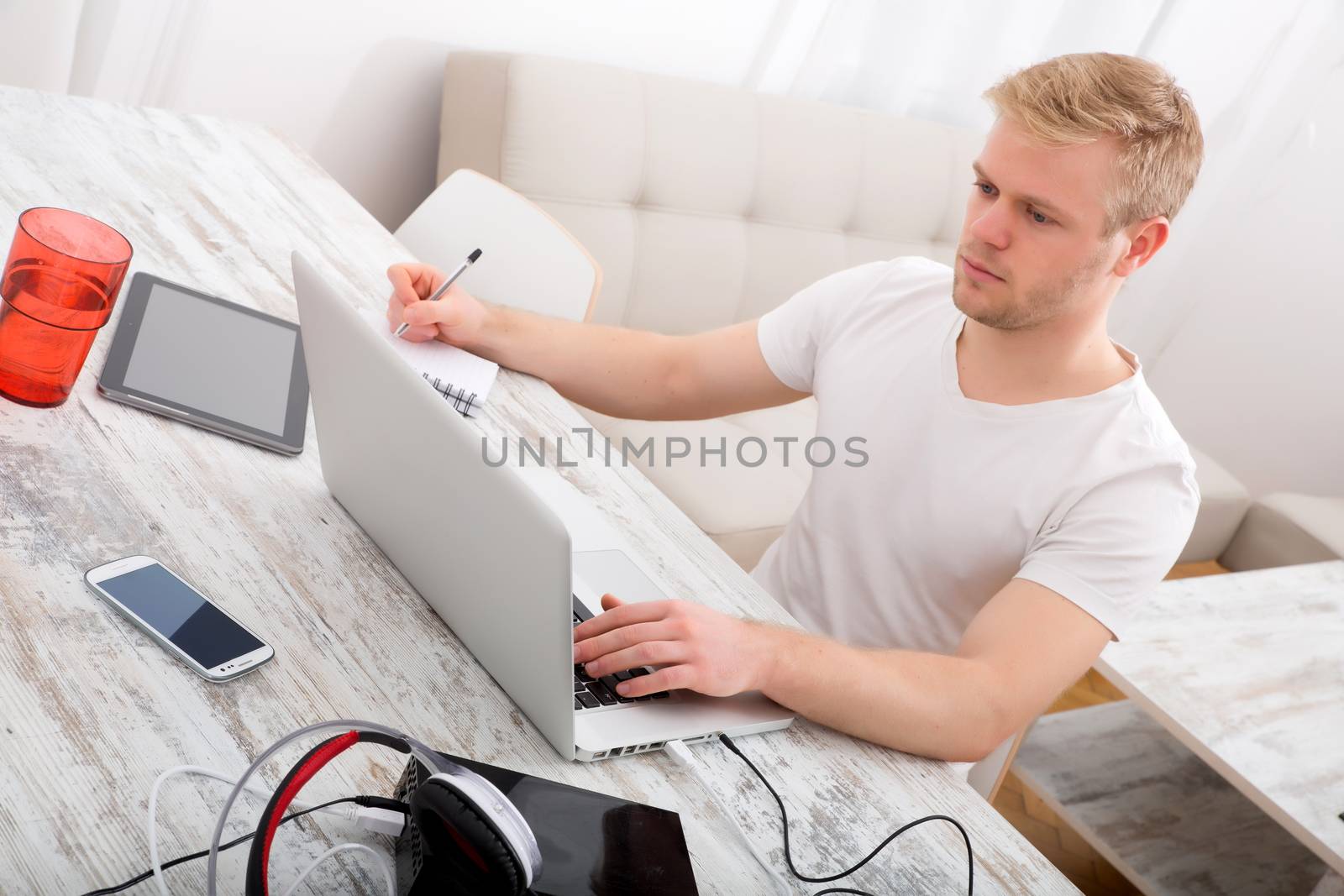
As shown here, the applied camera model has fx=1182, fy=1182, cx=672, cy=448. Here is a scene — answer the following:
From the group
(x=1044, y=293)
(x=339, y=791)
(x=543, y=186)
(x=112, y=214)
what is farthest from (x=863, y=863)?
(x=543, y=186)

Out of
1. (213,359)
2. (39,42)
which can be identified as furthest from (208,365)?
(39,42)

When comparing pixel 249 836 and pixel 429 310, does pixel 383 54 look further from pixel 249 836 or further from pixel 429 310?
pixel 249 836

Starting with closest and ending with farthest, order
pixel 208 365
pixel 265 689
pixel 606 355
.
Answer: pixel 265 689 → pixel 208 365 → pixel 606 355

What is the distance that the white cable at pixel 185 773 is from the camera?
66 centimetres

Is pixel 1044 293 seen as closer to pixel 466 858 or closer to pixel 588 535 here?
pixel 588 535

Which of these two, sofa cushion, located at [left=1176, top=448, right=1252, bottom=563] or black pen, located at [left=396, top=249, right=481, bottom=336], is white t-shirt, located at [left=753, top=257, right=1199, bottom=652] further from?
sofa cushion, located at [left=1176, top=448, right=1252, bottom=563]

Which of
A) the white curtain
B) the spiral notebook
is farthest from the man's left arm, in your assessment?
the white curtain

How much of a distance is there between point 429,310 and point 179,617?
54cm

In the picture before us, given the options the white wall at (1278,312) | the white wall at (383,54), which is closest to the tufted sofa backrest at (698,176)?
the white wall at (383,54)

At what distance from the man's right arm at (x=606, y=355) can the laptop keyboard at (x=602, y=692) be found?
48 cm

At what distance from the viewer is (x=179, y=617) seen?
0.84 meters

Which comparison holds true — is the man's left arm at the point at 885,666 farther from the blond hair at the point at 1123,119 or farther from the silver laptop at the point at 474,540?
the blond hair at the point at 1123,119

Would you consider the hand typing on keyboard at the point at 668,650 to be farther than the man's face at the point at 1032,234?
No

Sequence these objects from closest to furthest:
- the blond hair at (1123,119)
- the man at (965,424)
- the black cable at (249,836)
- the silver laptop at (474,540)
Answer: the black cable at (249,836), the silver laptop at (474,540), the man at (965,424), the blond hair at (1123,119)
